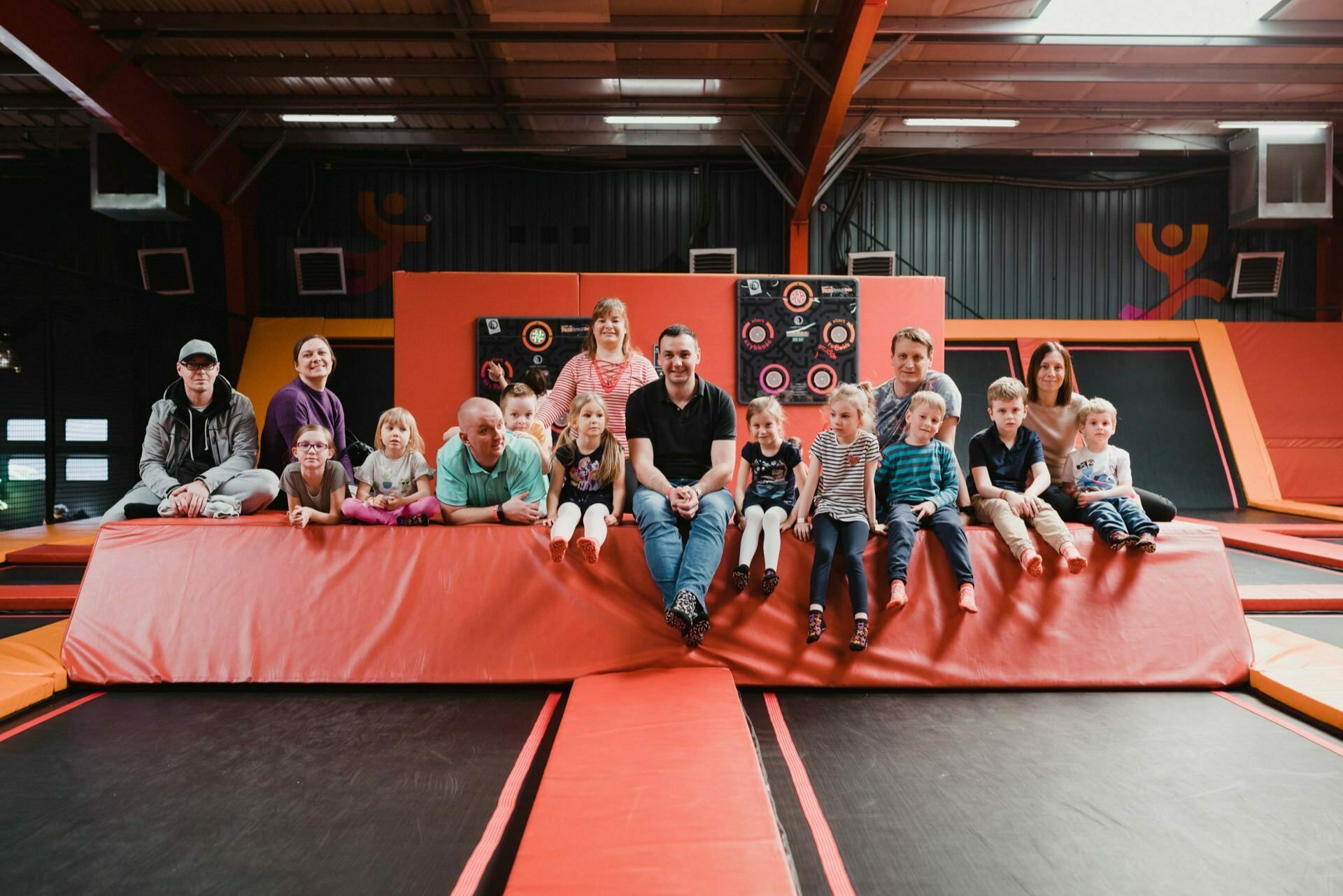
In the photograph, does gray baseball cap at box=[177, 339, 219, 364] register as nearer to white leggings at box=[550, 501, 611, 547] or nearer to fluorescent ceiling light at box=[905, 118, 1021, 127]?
white leggings at box=[550, 501, 611, 547]

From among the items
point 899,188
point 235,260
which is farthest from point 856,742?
point 235,260

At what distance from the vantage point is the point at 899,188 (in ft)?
28.5

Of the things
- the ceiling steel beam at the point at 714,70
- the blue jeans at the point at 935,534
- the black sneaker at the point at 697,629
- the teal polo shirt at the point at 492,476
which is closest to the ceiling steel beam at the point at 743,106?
the ceiling steel beam at the point at 714,70

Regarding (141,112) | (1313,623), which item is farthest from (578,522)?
(141,112)

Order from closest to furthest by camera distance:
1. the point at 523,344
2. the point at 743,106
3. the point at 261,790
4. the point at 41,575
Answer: the point at 261,790 < the point at 41,575 < the point at 523,344 < the point at 743,106

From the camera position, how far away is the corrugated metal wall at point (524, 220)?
8.54 m

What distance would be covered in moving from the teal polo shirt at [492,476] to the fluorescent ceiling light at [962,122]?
21.8 ft

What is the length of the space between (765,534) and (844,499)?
336mm

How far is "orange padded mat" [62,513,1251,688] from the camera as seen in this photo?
2.64m

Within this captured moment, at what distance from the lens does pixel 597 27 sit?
5996mm

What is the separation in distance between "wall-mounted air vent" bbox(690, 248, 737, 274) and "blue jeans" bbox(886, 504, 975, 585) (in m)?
6.07

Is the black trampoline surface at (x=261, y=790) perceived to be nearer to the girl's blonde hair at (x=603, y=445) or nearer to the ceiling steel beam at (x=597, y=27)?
the girl's blonde hair at (x=603, y=445)

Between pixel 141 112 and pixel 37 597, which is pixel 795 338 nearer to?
pixel 37 597

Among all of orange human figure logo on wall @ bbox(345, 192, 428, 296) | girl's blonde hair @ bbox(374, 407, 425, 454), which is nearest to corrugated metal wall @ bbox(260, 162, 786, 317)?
orange human figure logo on wall @ bbox(345, 192, 428, 296)
